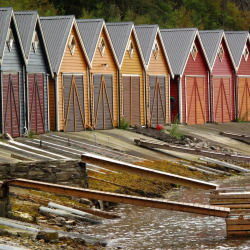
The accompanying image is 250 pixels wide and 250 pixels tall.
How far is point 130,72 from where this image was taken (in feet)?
137

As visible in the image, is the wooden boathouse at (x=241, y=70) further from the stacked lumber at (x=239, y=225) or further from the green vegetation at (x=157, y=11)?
the stacked lumber at (x=239, y=225)

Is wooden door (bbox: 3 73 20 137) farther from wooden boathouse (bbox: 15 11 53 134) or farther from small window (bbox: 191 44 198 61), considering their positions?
small window (bbox: 191 44 198 61)

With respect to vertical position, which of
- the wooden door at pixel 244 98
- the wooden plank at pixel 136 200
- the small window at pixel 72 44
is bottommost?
the wooden door at pixel 244 98

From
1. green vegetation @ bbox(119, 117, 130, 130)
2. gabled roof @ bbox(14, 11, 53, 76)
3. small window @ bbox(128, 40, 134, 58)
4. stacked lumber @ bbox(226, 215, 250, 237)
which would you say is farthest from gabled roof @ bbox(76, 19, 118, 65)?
stacked lumber @ bbox(226, 215, 250, 237)

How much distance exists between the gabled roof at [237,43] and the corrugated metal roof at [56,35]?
1754 cm

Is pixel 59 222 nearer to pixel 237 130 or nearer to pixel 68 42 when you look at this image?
pixel 68 42

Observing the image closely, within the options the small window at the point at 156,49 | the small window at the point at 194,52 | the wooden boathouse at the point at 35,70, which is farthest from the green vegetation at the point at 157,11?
the wooden boathouse at the point at 35,70

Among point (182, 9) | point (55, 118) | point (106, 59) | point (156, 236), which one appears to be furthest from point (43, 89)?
point (182, 9)

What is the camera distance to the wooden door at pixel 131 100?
4103cm

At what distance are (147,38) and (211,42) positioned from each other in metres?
7.54

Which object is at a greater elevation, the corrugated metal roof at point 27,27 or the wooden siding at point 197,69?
the corrugated metal roof at point 27,27

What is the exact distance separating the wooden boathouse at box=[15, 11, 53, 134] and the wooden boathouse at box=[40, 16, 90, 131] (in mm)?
887

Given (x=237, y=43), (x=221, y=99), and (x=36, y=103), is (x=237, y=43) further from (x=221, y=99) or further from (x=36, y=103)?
(x=36, y=103)

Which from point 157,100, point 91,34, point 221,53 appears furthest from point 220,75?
point 91,34
